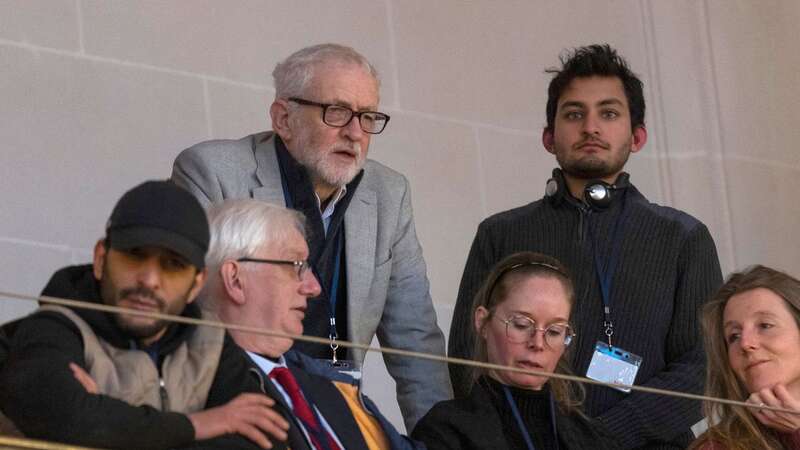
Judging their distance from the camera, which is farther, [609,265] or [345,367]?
[609,265]

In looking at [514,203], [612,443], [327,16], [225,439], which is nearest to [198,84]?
[327,16]

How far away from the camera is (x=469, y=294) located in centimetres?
466

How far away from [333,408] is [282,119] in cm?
106

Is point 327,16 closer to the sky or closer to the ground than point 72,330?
closer to the sky

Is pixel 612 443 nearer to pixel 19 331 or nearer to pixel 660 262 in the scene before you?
pixel 660 262

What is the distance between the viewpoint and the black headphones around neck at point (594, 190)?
484cm

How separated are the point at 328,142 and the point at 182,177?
13.6 inches

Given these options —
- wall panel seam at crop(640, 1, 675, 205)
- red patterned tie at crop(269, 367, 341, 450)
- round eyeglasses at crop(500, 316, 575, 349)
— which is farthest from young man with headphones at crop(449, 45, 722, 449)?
wall panel seam at crop(640, 1, 675, 205)

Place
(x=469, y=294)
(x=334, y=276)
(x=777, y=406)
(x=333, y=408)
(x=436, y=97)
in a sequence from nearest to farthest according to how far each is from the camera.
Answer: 1. (x=333, y=408)
2. (x=777, y=406)
3. (x=334, y=276)
4. (x=469, y=294)
5. (x=436, y=97)

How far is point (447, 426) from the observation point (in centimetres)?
399

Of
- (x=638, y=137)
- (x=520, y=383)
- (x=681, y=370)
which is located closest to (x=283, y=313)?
(x=520, y=383)

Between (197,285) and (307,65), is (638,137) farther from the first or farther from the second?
(197,285)

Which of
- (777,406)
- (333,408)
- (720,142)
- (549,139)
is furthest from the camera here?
(720,142)

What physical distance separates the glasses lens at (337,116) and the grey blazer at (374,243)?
0.14 meters
